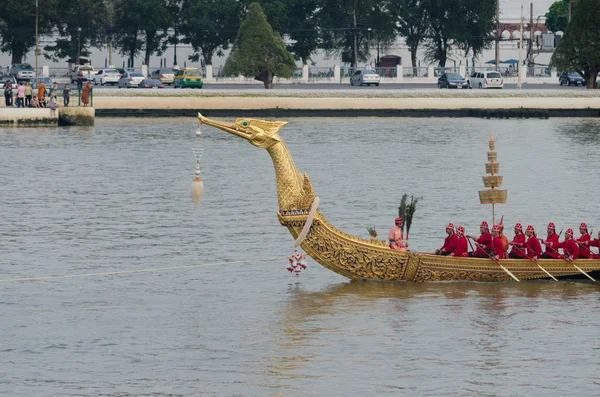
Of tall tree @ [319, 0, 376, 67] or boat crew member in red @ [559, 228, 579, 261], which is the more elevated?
tall tree @ [319, 0, 376, 67]

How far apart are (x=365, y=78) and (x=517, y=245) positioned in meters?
69.2

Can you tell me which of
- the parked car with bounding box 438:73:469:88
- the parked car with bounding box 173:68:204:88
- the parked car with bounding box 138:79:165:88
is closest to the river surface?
the parked car with bounding box 138:79:165:88

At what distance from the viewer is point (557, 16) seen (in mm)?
119750

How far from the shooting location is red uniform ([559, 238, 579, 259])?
28.0 m

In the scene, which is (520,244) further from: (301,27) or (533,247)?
(301,27)

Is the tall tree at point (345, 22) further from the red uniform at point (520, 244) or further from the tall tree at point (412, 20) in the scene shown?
the red uniform at point (520, 244)

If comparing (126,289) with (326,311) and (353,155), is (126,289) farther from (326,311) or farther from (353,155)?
(353,155)

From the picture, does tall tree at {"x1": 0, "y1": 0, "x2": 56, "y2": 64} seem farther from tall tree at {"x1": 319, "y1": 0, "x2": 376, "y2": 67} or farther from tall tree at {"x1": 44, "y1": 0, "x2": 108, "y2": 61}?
tall tree at {"x1": 319, "y1": 0, "x2": 376, "y2": 67}

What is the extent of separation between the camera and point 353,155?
61.2m

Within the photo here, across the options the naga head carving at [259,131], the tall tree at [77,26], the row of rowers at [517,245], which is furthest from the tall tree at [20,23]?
the row of rowers at [517,245]

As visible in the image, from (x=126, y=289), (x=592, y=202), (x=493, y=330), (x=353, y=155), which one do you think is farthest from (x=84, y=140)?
(x=493, y=330)

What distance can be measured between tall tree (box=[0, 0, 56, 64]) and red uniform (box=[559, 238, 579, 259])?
7433 centimetres

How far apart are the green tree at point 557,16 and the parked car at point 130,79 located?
4351 cm

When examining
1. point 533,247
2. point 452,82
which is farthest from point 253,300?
point 452,82
